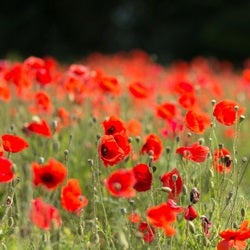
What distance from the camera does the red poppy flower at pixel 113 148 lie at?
2979mm

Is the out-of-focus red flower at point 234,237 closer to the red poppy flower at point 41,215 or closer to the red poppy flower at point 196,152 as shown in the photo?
the red poppy flower at point 196,152

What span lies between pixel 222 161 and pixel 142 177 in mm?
423

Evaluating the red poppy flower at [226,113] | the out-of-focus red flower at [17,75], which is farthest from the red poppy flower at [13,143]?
the out-of-focus red flower at [17,75]

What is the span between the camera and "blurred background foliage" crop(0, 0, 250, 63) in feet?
58.5

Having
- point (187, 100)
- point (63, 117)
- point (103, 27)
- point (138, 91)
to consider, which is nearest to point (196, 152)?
point (187, 100)

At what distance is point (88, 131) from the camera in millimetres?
5152

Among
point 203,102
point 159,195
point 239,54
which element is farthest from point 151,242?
point 239,54

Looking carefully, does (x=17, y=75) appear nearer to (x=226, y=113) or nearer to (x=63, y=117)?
(x=63, y=117)

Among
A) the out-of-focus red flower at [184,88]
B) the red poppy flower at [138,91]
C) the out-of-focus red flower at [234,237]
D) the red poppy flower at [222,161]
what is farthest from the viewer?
the red poppy flower at [138,91]

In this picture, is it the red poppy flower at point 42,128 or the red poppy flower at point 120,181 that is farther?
the red poppy flower at point 42,128

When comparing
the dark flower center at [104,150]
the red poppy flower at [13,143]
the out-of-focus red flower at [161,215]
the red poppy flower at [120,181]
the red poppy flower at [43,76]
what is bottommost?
the out-of-focus red flower at [161,215]

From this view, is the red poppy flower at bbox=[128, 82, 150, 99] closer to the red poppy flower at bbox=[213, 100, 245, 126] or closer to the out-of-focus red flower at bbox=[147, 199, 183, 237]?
the red poppy flower at bbox=[213, 100, 245, 126]

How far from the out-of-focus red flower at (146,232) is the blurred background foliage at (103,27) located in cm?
1410

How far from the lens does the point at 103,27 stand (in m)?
18.5
